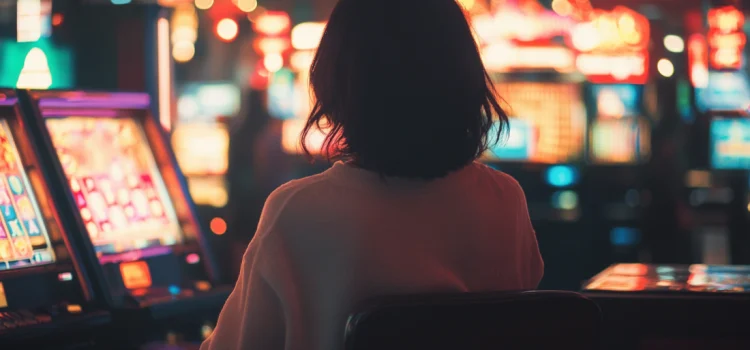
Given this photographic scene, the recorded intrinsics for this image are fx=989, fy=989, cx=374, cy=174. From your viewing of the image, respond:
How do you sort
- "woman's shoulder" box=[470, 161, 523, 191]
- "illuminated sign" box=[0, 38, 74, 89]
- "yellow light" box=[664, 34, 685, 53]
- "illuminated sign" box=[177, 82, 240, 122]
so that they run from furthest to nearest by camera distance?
1. "illuminated sign" box=[177, 82, 240, 122]
2. "yellow light" box=[664, 34, 685, 53]
3. "illuminated sign" box=[0, 38, 74, 89]
4. "woman's shoulder" box=[470, 161, 523, 191]

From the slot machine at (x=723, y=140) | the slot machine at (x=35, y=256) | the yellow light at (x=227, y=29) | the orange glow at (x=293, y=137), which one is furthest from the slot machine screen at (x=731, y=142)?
the slot machine at (x=35, y=256)

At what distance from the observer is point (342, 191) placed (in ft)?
5.28

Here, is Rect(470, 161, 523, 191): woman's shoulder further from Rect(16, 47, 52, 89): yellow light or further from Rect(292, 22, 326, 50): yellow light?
Rect(292, 22, 326, 50): yellow light

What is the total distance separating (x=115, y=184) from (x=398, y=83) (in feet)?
4.77

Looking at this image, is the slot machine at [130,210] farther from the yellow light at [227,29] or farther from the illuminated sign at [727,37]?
the yellow light at [227,29]

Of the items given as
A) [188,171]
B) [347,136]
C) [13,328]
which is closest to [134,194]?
[13,328]

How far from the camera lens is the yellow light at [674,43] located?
9641 millimetres

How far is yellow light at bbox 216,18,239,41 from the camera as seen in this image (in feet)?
42.9

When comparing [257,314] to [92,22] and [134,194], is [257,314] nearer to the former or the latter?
[134,194]

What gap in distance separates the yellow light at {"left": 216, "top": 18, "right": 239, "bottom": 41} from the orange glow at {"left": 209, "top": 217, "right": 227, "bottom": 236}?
9.17 feet

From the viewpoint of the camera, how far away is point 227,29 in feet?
42.9

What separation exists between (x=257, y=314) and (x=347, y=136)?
1.08 feet

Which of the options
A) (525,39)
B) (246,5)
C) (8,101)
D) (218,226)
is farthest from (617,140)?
(8,101)

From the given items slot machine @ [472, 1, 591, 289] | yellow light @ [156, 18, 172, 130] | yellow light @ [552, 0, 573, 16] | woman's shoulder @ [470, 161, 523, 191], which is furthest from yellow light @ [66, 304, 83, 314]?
yellow light @ [552, 0, 573, 16]
